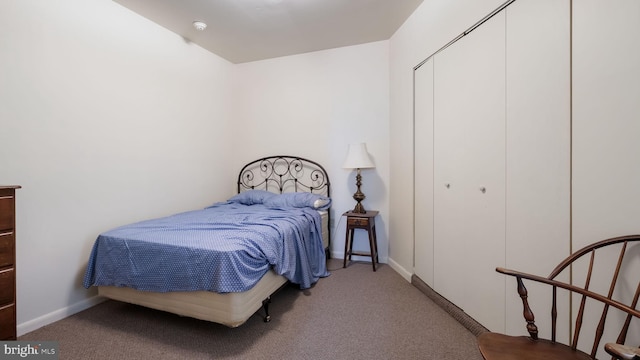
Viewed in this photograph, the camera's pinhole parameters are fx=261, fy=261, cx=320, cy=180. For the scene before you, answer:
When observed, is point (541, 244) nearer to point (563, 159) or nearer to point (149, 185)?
point (563, 159)

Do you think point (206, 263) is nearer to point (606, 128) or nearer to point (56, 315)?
point (56, 315)

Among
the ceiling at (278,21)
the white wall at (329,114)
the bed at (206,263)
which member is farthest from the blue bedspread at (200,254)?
the ceiling at (278,21)

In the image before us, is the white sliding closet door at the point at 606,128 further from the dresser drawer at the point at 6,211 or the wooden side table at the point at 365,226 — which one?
the dresser drawer at the point at 6,211

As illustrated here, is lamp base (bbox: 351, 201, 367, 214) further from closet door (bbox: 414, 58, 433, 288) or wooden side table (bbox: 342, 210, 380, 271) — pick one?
closet door (bbox: 414, 58, 433, 288)

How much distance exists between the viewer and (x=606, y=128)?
1062mm

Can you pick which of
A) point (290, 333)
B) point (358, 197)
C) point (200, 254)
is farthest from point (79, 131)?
point (358, 197)

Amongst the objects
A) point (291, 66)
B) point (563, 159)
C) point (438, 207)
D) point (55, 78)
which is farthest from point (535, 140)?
point (55, 78)

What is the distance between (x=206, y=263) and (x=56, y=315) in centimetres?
140

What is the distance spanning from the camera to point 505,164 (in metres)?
1.52

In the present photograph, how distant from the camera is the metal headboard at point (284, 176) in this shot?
345 cm

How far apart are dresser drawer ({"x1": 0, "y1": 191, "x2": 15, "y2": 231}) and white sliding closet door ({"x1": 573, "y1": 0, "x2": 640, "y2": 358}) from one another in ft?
9.26

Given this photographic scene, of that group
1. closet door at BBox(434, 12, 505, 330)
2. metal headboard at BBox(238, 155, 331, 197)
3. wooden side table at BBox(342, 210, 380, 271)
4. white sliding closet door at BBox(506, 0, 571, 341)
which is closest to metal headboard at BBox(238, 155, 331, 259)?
metal headboard at BBox(238, 155, 331, 197)

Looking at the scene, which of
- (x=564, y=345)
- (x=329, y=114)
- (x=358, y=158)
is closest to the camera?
(x=564, y=345)

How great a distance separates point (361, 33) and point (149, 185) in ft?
9.14
